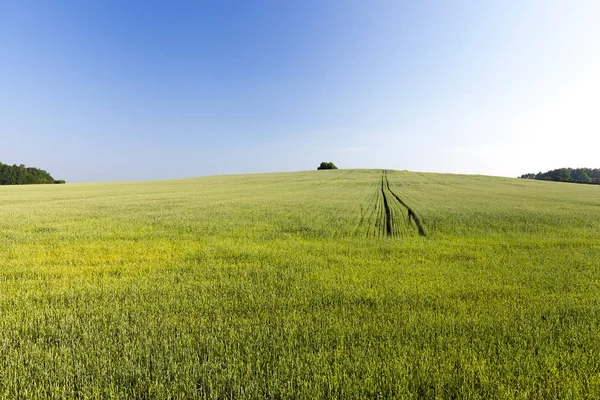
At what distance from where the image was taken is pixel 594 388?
422 cm

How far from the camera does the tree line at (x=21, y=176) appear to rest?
350ft

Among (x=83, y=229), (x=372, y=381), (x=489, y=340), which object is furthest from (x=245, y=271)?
(x=83, y=229)

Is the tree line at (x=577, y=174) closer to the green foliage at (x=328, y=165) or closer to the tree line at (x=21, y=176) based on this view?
the green foliage at (x=328, y=165)

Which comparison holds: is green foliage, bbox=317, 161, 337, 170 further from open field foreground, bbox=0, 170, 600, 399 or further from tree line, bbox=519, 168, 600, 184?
open field foreground, bbox=0, 170, 600, 399

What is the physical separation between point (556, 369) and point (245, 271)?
7.44 metres

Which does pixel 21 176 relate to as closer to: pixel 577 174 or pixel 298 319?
pixel 298 319

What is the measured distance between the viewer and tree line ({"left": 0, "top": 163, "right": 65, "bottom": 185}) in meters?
107

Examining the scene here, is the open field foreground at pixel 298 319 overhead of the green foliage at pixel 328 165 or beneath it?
beneath

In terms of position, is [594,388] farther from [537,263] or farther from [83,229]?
[83,229]

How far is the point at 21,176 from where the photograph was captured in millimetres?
111562

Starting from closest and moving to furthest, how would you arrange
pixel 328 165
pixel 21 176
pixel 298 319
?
pixel 298 319
pixel 21 176
pixel 328 165

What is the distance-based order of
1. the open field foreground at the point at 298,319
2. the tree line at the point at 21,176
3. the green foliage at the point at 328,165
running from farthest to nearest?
the green foliage at the point at 328,165 → the tree line at the point at 21,176 → the open field foreground at the point at 298,319

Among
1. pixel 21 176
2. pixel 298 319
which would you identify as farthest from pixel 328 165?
pixel 298 319

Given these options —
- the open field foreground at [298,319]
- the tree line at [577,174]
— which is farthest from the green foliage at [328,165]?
the open field foreground at [298,319]
